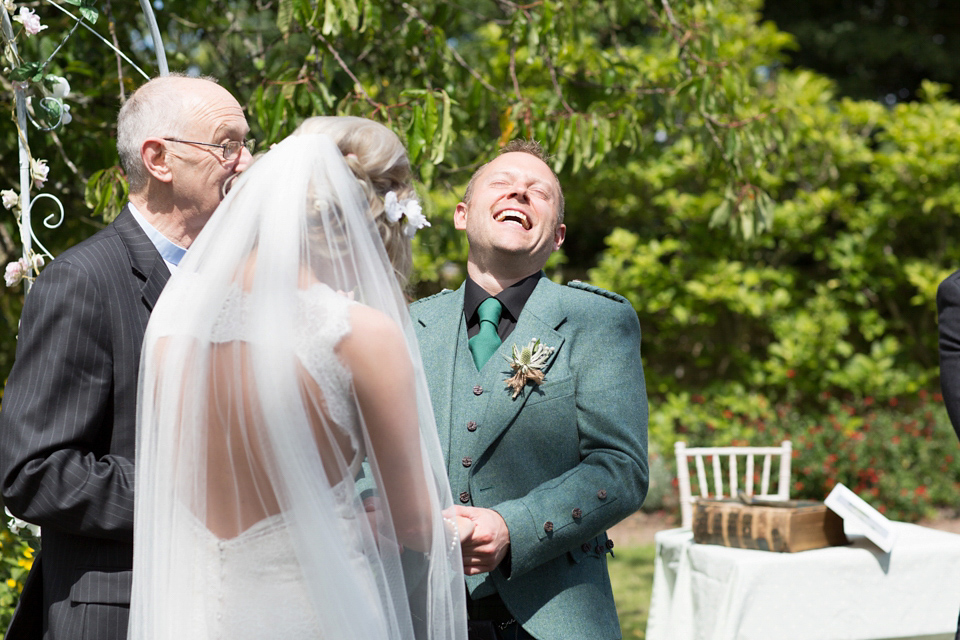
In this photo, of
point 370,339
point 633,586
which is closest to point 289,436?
point 370,339

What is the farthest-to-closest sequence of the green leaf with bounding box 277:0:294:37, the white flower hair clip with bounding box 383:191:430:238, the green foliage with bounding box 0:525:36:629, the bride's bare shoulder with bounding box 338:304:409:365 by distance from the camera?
the green leaf with bounding box 277:0:294:37 → the green foliage with bounding box 0:525:36:629 → the white flower hair clip with bounding box 383:191:430:238 → the bride's bare shoulder with bounding box 338:304:409:365

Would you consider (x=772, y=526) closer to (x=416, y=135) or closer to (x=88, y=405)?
(x=416, y=135)

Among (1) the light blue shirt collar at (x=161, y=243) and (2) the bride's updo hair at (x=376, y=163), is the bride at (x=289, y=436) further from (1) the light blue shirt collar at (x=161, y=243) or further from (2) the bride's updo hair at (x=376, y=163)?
(1) the light blue shirt collar at (x=161, y=243)

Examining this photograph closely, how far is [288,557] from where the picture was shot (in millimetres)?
1471

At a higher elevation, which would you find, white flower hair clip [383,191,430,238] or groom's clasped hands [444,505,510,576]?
white flower hair clip [383,191,430,238]

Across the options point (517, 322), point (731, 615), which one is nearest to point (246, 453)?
point (517, 322)

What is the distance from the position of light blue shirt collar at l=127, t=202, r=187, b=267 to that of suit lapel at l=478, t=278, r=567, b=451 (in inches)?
30.8

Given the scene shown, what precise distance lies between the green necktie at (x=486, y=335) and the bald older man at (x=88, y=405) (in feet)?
2.49

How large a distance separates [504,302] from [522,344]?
0.19 meters

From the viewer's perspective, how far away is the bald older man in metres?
1.63

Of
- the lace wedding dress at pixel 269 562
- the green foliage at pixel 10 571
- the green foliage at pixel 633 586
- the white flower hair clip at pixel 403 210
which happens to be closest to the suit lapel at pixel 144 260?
the lace wedding dress at pixel 269 562

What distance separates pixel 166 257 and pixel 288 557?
842mm

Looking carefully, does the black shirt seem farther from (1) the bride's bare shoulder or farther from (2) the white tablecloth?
(2) the white tablecloth

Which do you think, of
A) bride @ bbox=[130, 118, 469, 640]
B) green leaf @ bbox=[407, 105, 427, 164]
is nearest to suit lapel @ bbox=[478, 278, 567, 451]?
bride @ bbox=[130, 118, 469, 640]
